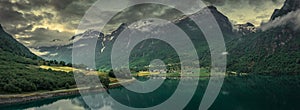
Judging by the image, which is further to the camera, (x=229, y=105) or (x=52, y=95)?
(x=52, y=95)

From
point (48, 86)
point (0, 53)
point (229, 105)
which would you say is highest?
point (0, 53)

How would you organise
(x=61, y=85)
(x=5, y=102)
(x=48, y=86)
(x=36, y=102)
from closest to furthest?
(x=5, y=102), (x=36, y=102), (x=48, y=86), (x=61, y=85)

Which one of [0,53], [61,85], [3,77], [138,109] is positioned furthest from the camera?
[0,53]

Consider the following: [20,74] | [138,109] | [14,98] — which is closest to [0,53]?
A: [20,74]

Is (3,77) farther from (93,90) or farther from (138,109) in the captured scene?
(138,109)

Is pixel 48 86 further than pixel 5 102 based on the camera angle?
Yes

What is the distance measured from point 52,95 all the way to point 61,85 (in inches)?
355

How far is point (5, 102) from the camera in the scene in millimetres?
83438

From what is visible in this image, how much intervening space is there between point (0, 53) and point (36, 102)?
8320 cm

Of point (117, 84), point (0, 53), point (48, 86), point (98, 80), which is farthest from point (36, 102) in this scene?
point (0, 53)

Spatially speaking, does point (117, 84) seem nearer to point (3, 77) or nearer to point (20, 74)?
point (20, 74)

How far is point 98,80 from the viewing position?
410ft

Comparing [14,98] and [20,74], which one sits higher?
[20,74]

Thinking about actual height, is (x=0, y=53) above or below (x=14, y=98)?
above
